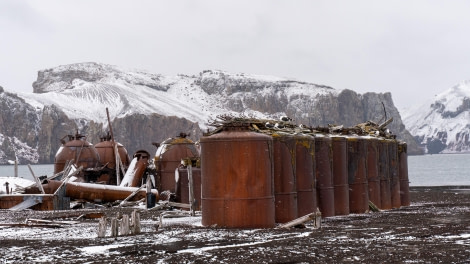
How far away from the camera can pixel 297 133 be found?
22.3 meters

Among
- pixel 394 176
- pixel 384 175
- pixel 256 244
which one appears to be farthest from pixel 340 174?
pixel 256 244

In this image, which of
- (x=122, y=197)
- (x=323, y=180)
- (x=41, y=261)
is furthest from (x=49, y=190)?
(x=41, y=261)

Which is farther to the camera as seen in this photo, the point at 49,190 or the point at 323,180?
the point at 49,190

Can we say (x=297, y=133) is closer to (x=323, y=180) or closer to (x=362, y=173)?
(x=323, y=180)

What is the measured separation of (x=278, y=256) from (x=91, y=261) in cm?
382

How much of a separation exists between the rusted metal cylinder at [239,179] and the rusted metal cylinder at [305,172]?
97.5 inches

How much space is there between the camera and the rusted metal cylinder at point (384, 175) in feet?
94.6

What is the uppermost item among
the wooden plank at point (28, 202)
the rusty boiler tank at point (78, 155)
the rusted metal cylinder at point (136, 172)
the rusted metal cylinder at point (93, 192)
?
the rusty boiler tank at point (78, 155)

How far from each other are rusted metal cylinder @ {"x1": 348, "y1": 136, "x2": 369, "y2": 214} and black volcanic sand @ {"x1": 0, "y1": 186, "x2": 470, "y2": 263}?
445cm

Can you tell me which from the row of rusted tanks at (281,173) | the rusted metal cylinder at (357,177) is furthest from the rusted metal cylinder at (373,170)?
the rusted metal cylinder at (357,177)

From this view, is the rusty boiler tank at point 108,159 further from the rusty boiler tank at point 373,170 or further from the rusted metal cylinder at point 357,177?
the rusted metal cylinder at point 357,177

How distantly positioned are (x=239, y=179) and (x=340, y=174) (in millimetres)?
6757

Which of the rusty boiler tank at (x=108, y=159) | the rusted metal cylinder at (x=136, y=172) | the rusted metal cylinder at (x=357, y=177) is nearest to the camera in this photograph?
Result: the rusted metal cylinder at (x=357, y=177)

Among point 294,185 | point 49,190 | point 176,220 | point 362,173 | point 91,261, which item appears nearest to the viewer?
point 91,261
